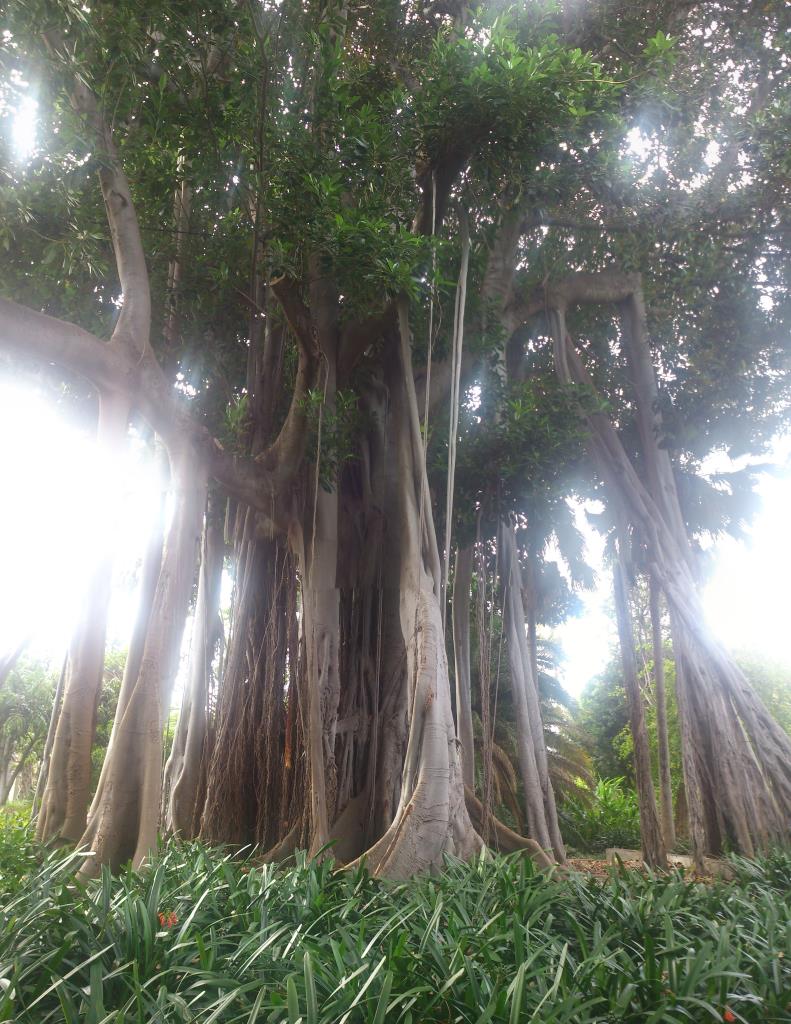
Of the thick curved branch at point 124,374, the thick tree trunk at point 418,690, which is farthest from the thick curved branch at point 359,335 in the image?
the thick curved branch at point 124,374

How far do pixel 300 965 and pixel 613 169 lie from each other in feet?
18.7

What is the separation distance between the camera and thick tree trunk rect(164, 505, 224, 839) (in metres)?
5.14

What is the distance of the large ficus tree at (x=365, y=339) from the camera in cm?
389

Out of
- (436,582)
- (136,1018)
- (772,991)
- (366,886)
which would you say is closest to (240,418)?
(436,582)

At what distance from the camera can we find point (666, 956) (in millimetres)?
1935

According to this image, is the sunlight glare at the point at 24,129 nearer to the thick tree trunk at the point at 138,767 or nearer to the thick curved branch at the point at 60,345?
the thick curved branch at the point at 60,345

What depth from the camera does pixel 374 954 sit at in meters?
1.90

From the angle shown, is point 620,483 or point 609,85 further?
point 620,483

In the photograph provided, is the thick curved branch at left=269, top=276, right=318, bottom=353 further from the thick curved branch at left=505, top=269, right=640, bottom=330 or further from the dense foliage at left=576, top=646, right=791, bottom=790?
the dense foliage at left=576, top=646, right=791, bottom=790

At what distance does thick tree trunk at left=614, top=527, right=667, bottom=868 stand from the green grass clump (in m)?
3.12

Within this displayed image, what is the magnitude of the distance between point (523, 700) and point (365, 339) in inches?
145

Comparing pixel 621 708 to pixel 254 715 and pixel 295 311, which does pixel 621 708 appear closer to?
pixel 254 715

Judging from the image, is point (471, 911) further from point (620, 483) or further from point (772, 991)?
point (620, 483)

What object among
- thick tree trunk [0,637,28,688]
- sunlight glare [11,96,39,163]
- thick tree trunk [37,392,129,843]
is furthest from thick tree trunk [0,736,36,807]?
sunlight glare [11,96,39,163]
